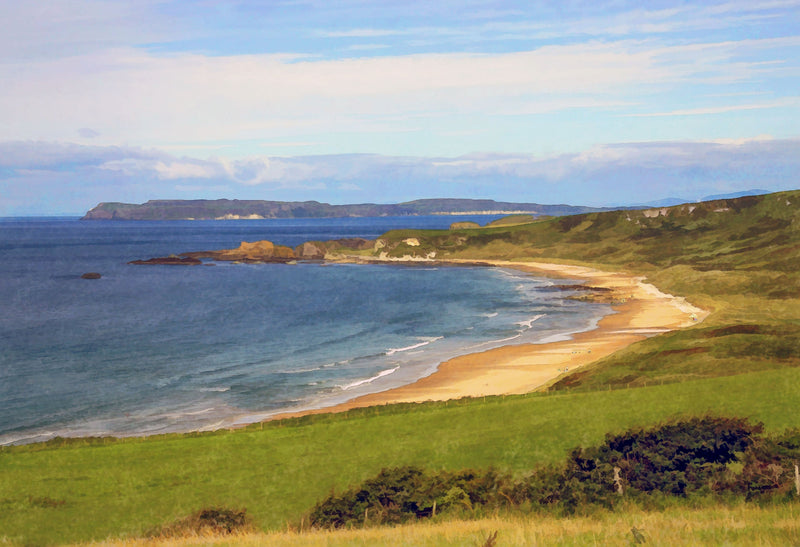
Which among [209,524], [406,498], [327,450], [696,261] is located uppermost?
[696,261]

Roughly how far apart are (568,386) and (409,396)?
1021 centimetres

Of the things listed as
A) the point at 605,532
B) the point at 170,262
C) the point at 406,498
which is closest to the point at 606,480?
the point at 406,498

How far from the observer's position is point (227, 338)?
71.1 metres

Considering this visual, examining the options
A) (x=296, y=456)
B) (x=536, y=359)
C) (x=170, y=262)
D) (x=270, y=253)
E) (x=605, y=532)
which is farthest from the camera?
(x=270, y=253)

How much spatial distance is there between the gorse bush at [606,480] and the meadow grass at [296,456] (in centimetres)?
157

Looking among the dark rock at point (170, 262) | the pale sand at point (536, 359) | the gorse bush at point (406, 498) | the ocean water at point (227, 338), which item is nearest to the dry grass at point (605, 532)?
the gorse bush at point (406, 498)

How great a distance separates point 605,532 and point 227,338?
62051 millimetres

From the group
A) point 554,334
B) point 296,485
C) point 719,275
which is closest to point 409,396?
point 296,485

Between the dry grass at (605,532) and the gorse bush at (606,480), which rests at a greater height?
the dry grass at (605,532)

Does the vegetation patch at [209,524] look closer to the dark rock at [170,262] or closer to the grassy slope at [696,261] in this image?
the grassy slope at [696,261]

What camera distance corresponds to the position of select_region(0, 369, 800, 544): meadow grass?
2133 centimetres

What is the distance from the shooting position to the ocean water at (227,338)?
4438 cm

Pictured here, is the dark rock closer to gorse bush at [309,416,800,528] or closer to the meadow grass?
the meadow grass

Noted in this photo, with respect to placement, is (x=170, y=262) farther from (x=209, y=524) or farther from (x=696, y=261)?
(x=209, y=524)
